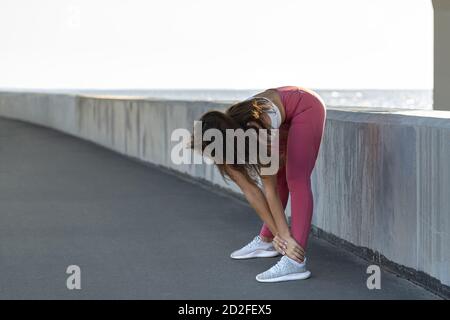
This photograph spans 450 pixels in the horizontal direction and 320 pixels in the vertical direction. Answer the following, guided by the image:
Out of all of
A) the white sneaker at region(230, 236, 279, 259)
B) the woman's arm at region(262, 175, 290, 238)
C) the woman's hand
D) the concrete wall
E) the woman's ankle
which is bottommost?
the white sneaker at region(230, 236, 279, 259)

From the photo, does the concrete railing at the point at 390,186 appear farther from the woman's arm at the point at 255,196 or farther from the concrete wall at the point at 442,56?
the concrete wall at the point at 442,56

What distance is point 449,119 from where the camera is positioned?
6.20 meters

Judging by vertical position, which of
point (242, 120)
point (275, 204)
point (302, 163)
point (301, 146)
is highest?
point (242, 120)

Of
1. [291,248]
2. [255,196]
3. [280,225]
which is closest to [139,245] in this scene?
[255,196]

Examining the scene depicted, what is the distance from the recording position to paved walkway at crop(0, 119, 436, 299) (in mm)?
6410

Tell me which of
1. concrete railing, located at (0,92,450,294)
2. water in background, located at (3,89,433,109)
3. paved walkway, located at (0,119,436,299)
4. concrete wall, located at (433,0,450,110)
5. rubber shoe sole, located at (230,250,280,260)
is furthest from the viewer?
water in background, located at (3,89,433,109)

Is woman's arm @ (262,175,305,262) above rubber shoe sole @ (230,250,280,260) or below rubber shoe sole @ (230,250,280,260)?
above

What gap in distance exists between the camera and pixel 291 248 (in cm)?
673

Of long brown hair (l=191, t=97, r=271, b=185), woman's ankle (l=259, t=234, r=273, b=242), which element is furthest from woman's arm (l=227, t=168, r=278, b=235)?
woman's ankle (l=259, t=234, r=273, b=242)

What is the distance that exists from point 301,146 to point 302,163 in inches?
4.5

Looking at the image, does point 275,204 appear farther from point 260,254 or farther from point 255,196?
point 260,254

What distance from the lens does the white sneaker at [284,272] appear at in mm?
6641

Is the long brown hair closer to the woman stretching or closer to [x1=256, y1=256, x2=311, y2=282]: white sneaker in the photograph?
the woman stretching

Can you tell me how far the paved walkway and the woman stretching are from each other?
192 mm
